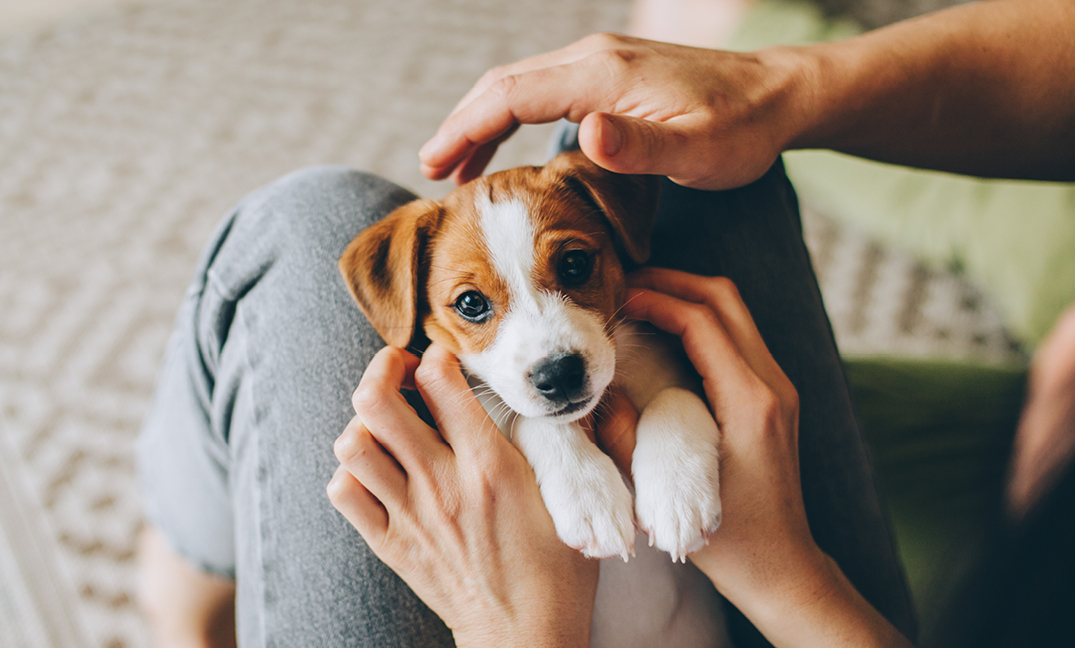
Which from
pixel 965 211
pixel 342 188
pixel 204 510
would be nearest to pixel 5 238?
pixel 204 510

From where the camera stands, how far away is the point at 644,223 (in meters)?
1.25

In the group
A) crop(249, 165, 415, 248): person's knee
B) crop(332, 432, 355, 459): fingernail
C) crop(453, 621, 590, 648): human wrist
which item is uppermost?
crop(249, 165, 415, 248): person's knee

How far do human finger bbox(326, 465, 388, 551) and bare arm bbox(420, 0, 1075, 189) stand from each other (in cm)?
69

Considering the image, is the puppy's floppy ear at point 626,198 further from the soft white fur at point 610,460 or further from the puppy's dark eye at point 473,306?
the puppy's dark eye at point 473,306

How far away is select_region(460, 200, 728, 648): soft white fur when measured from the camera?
0.99m

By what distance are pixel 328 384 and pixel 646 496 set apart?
2.11ft

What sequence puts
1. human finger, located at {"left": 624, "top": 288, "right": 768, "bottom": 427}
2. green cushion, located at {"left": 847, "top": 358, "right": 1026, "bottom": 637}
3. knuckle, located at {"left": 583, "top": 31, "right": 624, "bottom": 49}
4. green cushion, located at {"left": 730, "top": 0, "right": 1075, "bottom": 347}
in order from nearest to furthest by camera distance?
human finger, located at {"left": 624, "top": 288, "right": 768, "bottom": 427}, knuckle, located at {"left": 583, "top": 31, "right": 624, "bottom": 49}, green cushion, located at {"left": 847, "top": 358, "right": 1026, "bottom": 637}, green cushion, located at {"left": 730, "top": 0, "right": 1075, "bottom": 347}

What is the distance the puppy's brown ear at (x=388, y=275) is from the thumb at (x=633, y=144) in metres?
0.41

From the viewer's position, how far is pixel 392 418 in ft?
3.42

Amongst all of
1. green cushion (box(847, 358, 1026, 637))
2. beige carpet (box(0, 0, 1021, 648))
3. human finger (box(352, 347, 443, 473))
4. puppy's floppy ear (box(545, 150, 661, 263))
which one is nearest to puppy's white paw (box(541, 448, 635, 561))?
human finger (box(352, 347, 443, 473))

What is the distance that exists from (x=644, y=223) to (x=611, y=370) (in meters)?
0.32

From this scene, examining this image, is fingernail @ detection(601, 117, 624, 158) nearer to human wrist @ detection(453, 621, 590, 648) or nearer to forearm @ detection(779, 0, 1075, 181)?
forearm @ detection(779, 0, 1075, 181)

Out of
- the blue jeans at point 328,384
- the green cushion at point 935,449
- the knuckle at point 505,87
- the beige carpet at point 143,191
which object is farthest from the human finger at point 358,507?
the beige carpet at point 143,191

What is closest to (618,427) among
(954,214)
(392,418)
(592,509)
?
(592,509)
